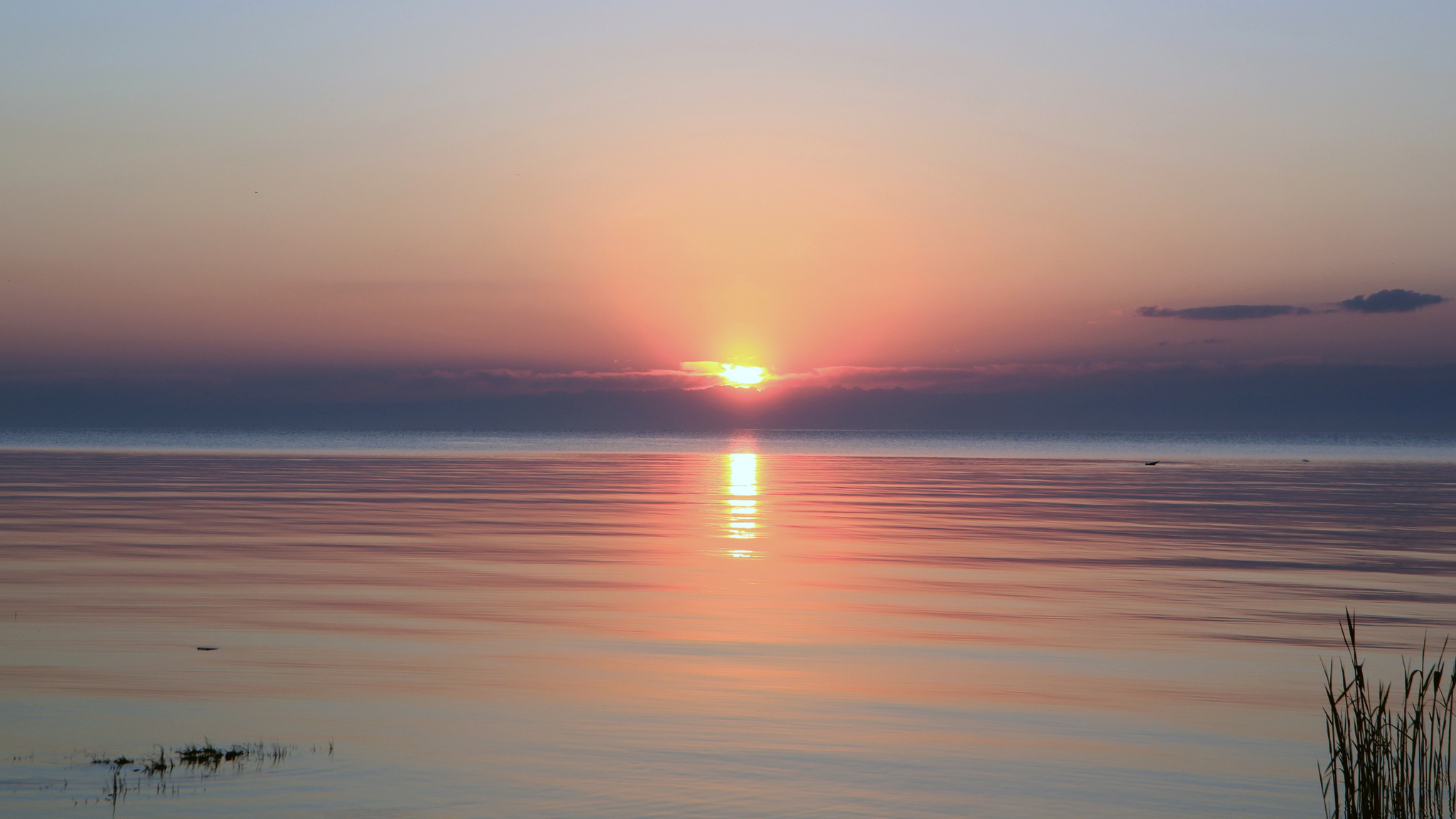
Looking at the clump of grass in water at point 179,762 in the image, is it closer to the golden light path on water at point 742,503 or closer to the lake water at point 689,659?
the lake water at point 689,659

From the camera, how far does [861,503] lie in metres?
38.5

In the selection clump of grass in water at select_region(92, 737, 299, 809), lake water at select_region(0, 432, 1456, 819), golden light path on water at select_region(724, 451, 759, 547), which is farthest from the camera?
golden light path on water at select_region(724, 451, 759, 547)

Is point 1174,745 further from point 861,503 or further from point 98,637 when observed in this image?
point 861,503

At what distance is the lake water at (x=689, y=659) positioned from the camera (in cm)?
898

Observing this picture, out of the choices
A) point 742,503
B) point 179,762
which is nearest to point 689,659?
point 179,762

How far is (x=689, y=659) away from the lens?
13383 millimetres

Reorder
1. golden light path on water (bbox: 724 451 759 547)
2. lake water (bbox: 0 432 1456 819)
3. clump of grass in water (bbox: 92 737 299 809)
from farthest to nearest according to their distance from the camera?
golden light path on water (bbox: 724 451 759 547) → lake water (bbox: 0 432 1456 819) → clump of grass in water (bbox: 92 737 299 809)

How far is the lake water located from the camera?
898 centimetres

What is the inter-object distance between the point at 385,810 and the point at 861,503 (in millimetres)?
30979

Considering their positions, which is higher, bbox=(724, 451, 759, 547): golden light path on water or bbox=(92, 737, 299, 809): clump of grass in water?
bbox=(724, 451, 759, 547): golden light path on water

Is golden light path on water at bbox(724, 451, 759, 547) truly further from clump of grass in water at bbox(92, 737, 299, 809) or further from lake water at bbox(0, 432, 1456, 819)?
clump of grass in water at bbox(92, 737, 299, 809)

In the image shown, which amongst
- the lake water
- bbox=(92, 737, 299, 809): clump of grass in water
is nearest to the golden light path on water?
the lake water

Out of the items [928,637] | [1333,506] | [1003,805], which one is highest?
[1333,506]

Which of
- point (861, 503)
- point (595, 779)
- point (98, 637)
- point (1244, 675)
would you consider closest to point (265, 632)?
point (98, 637)
